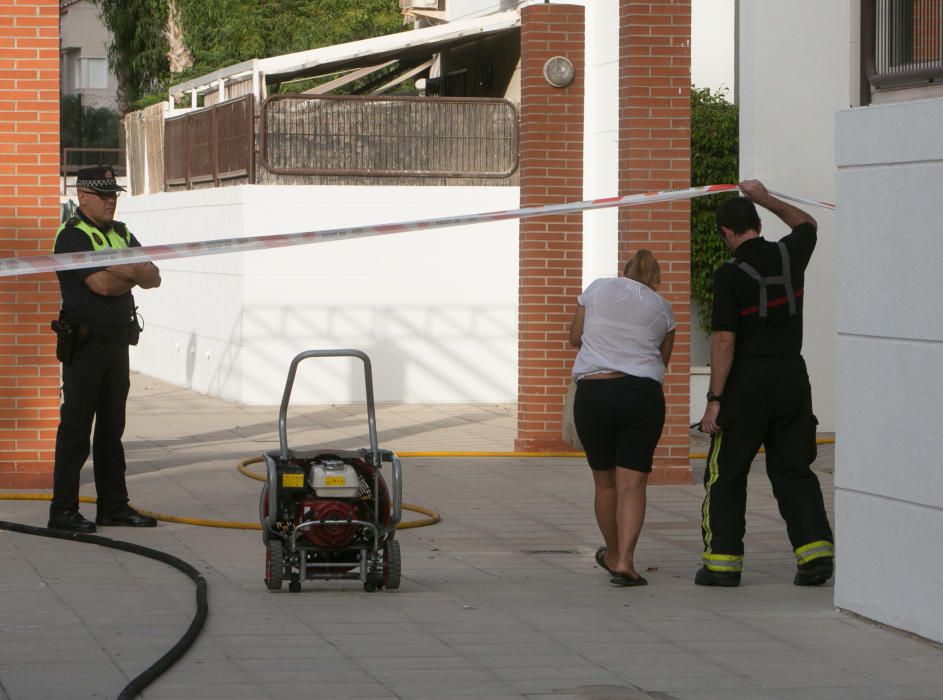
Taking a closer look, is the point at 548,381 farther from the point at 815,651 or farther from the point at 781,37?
the point at 815,651

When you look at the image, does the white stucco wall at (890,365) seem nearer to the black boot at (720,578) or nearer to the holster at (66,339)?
the black boot at (720,578)

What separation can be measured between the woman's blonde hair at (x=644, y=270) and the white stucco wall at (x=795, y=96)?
7493 mm

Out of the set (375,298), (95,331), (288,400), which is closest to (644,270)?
(288,400)

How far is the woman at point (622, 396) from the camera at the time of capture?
833 cm

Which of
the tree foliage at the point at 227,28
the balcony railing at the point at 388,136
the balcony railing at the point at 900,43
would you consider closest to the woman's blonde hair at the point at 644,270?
the balcony railing at the point at 900,43

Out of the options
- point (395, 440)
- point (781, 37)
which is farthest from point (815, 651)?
→ point (781, 37)

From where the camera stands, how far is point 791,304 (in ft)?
27.1

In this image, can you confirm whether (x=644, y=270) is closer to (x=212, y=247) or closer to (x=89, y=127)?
(x=212, y=247)

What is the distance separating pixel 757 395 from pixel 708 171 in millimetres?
10053

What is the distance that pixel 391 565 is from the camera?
809 cm

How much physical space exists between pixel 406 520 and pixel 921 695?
4.80 metres

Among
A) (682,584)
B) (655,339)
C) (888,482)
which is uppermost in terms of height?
(655,339)

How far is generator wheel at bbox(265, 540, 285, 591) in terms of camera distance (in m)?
7.93

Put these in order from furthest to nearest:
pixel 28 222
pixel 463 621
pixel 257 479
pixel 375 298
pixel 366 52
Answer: pixel 366 52, pixel 375 298, pixel 257 479, pixel 28 222, pixel 463 621
